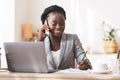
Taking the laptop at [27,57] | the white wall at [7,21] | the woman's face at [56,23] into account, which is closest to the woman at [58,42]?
the woman's face at [56,23]

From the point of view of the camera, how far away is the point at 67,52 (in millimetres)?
2104

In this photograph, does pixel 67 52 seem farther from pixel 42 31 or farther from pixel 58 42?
pixel 42 31

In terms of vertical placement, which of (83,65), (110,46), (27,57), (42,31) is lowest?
(110,46)

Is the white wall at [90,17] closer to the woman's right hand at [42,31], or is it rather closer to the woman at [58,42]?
the woman at [58,42]

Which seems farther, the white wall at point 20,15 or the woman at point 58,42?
the white wall at point 20,15

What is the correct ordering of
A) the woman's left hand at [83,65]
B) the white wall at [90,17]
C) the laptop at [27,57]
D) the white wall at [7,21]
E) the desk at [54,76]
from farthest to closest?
the white wall at [90,17] → the white wall at [7,21] → the woman's left hand at [83,65] → the laptop at [27,57] → the desk at [54,76]

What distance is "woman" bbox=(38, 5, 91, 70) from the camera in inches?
80.9

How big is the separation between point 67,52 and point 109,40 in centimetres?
259

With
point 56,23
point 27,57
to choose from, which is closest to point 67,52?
point 56,23

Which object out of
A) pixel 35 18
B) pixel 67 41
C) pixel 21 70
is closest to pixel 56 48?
pixel 67 41

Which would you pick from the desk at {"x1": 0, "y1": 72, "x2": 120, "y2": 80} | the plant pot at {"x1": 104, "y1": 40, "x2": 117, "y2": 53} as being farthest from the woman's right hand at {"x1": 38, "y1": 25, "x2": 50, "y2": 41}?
the plant pot at {"x1": 104, "y1": 40, "x2": 117, "y2": 53}

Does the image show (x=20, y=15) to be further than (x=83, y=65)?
Yes

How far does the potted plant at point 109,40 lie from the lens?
4.53 metres

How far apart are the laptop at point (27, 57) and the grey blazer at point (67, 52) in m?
0.48
